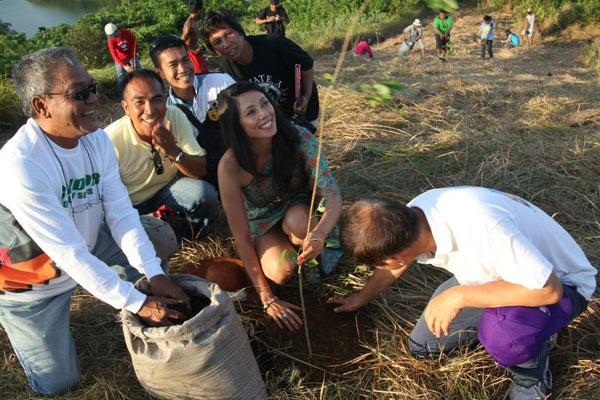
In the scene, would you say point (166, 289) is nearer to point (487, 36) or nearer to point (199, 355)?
point (199, 355)

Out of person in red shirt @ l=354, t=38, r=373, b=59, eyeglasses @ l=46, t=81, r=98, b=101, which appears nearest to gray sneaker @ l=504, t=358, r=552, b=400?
eyeglasses @ l=46, t=81, r=98, b=101

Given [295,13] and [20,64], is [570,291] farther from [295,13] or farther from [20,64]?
[295,13]

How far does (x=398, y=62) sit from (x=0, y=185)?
25.5 feet

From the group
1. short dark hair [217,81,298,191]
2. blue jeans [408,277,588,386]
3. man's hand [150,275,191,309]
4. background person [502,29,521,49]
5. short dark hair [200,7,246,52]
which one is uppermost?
short dark hair [200,7,246,52]

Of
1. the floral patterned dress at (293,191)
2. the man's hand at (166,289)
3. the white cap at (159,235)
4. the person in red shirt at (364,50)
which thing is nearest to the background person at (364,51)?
the person in red shirt at (364,50)

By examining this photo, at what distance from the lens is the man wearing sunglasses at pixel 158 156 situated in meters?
2.48

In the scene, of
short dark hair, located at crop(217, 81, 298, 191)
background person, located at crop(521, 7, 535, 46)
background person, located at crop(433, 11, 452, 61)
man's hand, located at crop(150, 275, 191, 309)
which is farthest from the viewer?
background person, located at crop(521, 7, 535, 46)

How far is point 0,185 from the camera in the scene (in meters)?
1.65

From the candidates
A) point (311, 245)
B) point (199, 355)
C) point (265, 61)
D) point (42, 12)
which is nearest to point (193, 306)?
point (199, 355)

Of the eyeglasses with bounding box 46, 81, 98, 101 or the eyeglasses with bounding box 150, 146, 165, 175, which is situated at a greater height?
the eyeglasses with bounding box 46, 81, 98, 101

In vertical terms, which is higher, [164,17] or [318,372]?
[164,17]

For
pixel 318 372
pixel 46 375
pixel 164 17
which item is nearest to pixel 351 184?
pixel 318 372

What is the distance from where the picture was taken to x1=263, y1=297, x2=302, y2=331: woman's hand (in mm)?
2045

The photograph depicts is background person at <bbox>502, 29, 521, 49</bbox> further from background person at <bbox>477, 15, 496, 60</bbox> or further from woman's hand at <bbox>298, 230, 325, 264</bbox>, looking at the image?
woman's hand at <bbox>298, 230, 325, 264</bbox>
